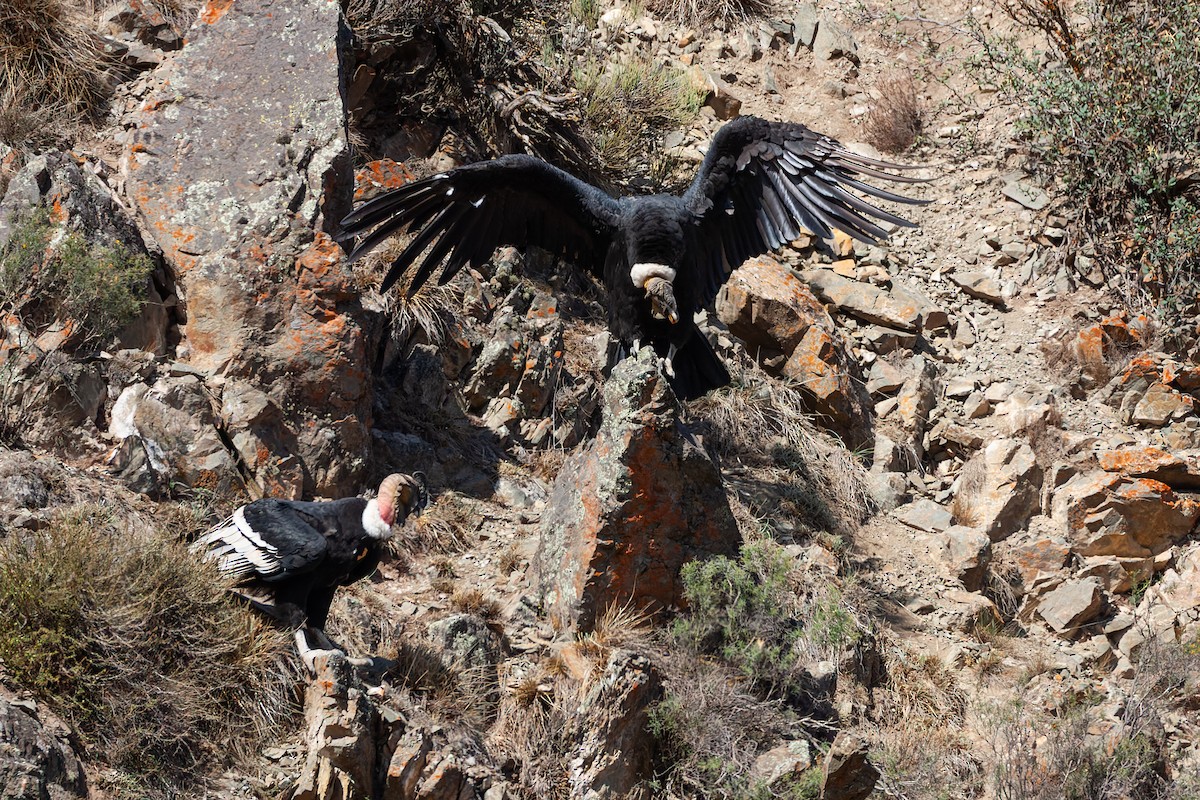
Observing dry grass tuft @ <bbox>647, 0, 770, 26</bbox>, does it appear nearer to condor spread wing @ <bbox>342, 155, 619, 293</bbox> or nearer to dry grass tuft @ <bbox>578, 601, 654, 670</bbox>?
condor spread wing @ <bbox>342, 155, 619, 293</bbox>

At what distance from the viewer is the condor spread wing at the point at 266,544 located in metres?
4.74

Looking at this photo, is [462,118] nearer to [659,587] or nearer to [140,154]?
[140,154]

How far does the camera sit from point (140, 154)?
670 cm

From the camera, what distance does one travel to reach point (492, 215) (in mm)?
7047

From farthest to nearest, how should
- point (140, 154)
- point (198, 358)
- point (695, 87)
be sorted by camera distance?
point (695, 87), point (140, 154), point (198, 358)

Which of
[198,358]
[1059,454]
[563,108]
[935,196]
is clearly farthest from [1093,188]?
[198,358]

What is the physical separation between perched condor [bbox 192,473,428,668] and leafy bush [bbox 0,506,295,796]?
0.41 feet

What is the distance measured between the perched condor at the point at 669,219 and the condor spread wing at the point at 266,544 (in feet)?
7.04

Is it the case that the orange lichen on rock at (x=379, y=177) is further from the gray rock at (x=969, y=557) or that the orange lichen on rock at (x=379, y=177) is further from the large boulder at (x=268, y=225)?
the gray rock at (x=969, y=557)

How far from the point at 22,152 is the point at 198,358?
2.02 meters

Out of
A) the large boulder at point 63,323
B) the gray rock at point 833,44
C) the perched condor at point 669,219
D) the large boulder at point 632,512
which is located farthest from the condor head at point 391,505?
the gray rock at point 833,44

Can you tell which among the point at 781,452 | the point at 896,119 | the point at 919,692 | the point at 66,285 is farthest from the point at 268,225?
the point at 896,119

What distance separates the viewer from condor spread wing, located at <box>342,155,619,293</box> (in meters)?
6.64

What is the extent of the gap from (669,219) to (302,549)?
315 centimetres
